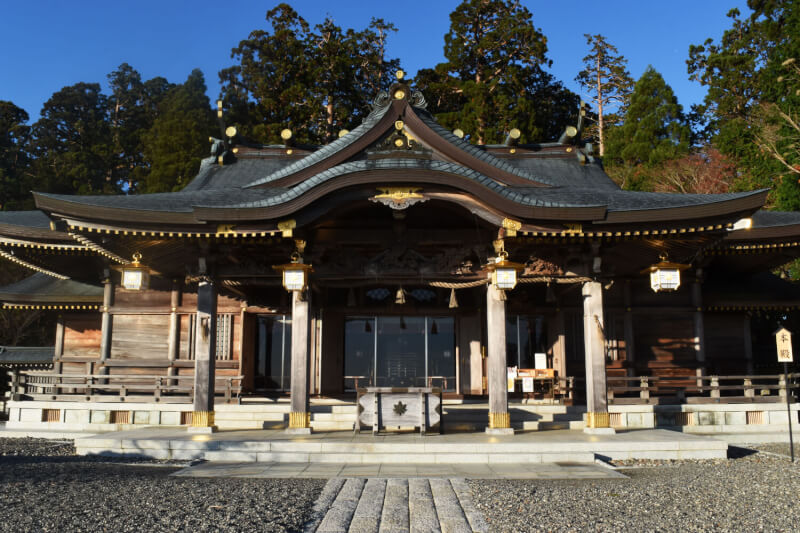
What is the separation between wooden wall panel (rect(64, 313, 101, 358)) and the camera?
16859 millimetres

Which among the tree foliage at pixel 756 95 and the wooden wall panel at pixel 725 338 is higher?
the tree foliage at pixel 756 95

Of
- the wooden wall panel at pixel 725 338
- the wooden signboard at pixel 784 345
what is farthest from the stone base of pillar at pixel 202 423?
the wooden wall panel at pixel 725 338

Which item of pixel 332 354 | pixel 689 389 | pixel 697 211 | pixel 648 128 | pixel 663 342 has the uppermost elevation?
pixel 648 128

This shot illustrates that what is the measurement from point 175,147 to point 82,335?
2713 centimetres

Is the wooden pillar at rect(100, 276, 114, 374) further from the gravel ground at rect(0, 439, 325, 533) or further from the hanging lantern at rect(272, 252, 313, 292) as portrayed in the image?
the hanging lantern at rect(272, 252, 313, 292)

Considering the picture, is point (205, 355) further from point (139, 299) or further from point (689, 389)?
point (689, 389)

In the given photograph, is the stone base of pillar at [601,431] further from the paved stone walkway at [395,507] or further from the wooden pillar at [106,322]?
the wooden pillar at [106,322]

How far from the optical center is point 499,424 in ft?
37.4

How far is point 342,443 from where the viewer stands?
33.6 feet

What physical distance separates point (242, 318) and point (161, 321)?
230 centimetres

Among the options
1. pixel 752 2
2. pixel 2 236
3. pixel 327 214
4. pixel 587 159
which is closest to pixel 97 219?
pixel 327 214

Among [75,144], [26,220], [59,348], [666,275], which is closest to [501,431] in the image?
[666,275]

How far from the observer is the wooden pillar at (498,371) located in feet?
37.5

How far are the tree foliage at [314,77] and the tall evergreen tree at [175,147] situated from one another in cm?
552
